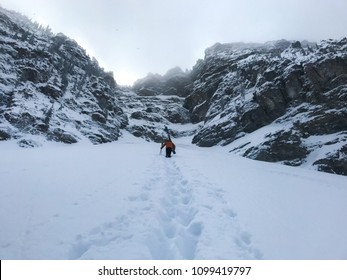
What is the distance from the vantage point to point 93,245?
22.3 feet

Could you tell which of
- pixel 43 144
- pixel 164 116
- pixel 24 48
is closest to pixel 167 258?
pixel 43 144

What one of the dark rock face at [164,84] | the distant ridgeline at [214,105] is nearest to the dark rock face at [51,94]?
the distant ridgeline at [214,105]

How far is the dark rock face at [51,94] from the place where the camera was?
5944cm

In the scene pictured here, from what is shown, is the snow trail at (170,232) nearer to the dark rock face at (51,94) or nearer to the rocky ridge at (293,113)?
the rocky ridge at (293,113)

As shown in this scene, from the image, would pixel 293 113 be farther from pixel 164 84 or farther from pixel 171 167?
pixel 164 84

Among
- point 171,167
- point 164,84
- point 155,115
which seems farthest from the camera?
point 164,84

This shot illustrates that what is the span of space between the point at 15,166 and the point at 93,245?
9.54 meters

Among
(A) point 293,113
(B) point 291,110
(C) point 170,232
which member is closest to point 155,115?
(B) point 291,110

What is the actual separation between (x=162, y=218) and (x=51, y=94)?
259 feet

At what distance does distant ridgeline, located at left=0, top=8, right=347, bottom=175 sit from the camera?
45.2m

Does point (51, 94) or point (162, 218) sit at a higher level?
point (51, 94)

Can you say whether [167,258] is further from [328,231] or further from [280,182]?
[280,182]

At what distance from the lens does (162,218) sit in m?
8.61

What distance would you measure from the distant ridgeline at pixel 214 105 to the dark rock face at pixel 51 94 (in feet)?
0.91
